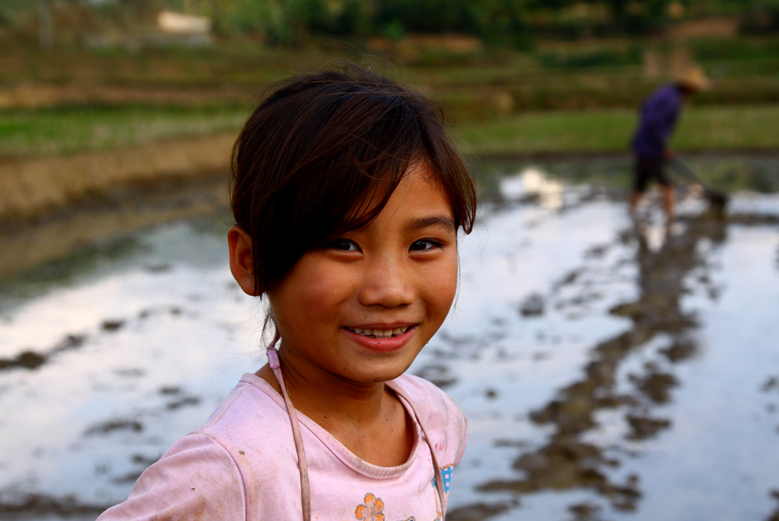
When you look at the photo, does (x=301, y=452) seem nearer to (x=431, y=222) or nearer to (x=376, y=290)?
(x=376, y=290)

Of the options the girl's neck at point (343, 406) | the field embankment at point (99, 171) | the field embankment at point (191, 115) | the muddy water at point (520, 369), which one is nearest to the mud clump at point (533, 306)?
the muddy water at point (520, 369)

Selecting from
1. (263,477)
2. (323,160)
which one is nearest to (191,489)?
(263,477)

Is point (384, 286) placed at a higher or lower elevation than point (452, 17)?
higher

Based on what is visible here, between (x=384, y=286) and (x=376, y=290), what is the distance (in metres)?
0.01

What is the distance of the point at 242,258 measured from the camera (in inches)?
47.4

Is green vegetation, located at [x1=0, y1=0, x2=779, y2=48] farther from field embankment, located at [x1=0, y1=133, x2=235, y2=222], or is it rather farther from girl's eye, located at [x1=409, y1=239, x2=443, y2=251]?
girl's eye, located at [x1=409, y1=239, x2=443, y2=251]

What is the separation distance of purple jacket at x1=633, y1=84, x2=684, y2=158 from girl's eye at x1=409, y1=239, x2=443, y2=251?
24.0 feet

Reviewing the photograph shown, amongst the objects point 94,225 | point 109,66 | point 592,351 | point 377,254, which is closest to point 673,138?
point 94,225

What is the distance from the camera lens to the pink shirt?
987 millimetres

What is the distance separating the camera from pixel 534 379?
394cm

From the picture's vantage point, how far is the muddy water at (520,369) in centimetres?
291

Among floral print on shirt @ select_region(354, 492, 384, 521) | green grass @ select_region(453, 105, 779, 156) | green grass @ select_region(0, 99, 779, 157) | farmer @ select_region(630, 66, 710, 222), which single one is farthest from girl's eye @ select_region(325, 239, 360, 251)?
green grass @ select_region(453, 105, 779, 156)

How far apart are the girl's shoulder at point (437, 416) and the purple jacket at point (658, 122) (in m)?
7.16

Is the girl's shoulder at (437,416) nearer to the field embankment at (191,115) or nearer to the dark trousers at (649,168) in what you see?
the field embankment at (191,115)
